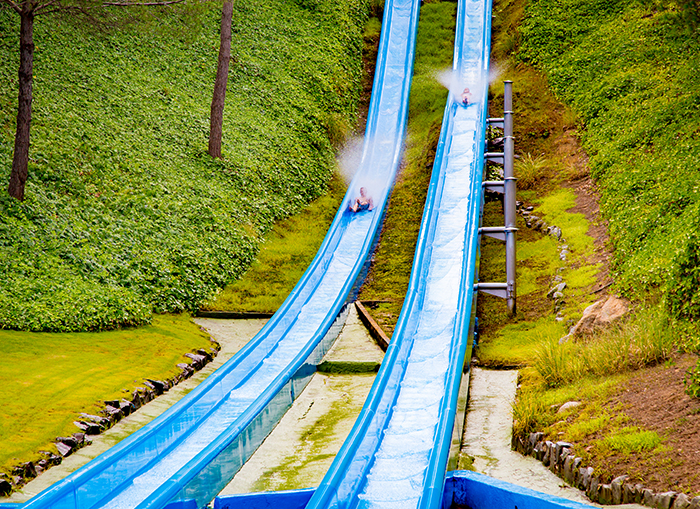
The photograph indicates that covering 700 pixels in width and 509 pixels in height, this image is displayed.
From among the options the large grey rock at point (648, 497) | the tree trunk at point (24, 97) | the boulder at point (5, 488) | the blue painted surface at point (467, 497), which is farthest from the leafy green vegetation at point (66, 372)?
the large grey rock at point (648, 497)

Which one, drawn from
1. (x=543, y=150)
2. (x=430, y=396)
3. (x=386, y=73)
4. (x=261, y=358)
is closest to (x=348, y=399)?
(x=261, y=358)

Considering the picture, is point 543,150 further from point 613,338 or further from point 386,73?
point 613,338

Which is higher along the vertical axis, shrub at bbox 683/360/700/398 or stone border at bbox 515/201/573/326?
stone border at bbox 515/201/573/326

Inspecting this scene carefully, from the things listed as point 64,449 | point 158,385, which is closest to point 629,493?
point 64,449

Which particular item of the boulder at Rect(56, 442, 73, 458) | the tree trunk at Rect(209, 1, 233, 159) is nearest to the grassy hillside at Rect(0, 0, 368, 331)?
the tree trunk at Rect(209, 1, 233, 159)

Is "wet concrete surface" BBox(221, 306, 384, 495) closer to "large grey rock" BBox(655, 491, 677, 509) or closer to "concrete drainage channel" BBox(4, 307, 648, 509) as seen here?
"concrete drainage channel" BBox(4, 307, 648, 509)

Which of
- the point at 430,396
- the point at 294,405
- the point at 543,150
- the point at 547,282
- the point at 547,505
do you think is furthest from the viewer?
the point at 543,150
